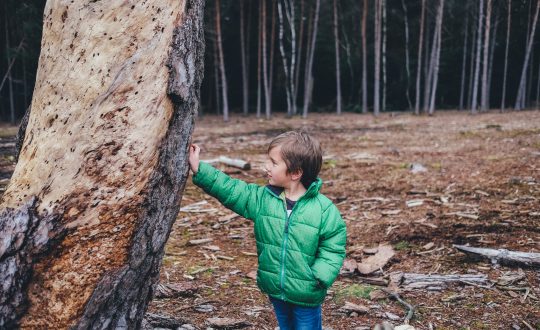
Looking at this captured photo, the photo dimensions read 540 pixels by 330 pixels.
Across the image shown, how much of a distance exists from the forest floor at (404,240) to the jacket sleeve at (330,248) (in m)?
0.98

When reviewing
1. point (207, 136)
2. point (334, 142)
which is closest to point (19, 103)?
point (207, 136)

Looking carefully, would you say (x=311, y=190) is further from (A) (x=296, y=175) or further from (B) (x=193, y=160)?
(B) (x=193, y=160)

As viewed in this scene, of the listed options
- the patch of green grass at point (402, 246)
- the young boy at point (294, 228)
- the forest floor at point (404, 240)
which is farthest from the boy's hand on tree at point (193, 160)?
the patch of green grass at point (402, 246)

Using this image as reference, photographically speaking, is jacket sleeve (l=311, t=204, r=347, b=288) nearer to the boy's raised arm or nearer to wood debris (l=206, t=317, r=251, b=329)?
the boy's raised arm

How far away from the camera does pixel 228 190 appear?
2.80 m

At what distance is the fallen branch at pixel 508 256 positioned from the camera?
409 cm

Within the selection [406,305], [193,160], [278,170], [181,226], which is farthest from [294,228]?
[181,226]

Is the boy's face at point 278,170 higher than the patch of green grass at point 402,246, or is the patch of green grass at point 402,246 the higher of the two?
the boy's face at point 278,170

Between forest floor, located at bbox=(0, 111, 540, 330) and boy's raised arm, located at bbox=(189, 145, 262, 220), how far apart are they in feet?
3.52

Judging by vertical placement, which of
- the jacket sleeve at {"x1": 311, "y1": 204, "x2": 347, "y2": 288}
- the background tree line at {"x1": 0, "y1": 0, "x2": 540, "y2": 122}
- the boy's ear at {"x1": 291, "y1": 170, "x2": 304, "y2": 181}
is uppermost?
the background tree line at {"x1": 0, "y1": 0, "x2": 540, "y2": 122}

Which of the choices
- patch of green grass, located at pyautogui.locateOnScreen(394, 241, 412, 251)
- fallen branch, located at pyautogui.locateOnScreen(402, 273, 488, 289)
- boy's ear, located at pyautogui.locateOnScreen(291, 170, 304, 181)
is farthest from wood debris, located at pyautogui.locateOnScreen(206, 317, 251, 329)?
patch of green grass, located at pyautogui.locateOnScreen(394, 241, 412, 251)

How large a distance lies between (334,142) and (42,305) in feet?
39.4

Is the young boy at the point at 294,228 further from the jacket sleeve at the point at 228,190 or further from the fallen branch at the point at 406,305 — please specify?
the fallen branch at the point at 406,305

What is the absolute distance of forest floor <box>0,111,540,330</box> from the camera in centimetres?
354
